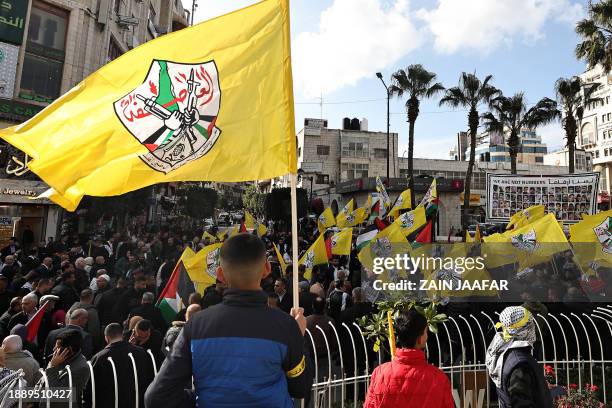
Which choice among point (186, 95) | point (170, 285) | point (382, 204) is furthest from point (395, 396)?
point (382, 204)

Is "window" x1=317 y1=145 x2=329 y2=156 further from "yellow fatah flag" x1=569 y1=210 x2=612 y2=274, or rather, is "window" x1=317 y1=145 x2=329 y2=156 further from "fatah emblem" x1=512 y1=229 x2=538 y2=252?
"fatah emblem" x1=512 y1=229 x2=538 y2=252

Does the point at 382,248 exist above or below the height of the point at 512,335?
above

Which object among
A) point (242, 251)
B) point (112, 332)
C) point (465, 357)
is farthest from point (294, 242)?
point (465, 357)

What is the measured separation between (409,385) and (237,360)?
4.47 feet

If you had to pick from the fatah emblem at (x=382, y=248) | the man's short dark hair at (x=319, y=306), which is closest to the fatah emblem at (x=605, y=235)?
the fatah emblem at (x=382, y=248)

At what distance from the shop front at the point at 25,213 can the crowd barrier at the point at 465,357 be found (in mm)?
18987

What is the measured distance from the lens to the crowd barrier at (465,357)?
4.98m

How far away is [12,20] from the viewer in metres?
21.0

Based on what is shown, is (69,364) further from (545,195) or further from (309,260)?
(545,195)

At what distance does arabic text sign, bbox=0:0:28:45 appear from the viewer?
20609mm

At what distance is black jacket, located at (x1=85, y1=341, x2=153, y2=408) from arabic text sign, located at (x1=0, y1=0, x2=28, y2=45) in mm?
23209

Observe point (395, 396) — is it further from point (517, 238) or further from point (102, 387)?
point (517, 238)

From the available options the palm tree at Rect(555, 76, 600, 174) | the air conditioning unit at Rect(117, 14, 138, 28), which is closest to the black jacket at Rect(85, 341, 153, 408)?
the palm tree at Rect(555, 76, 600, 174)

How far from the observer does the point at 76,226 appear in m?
24.3
